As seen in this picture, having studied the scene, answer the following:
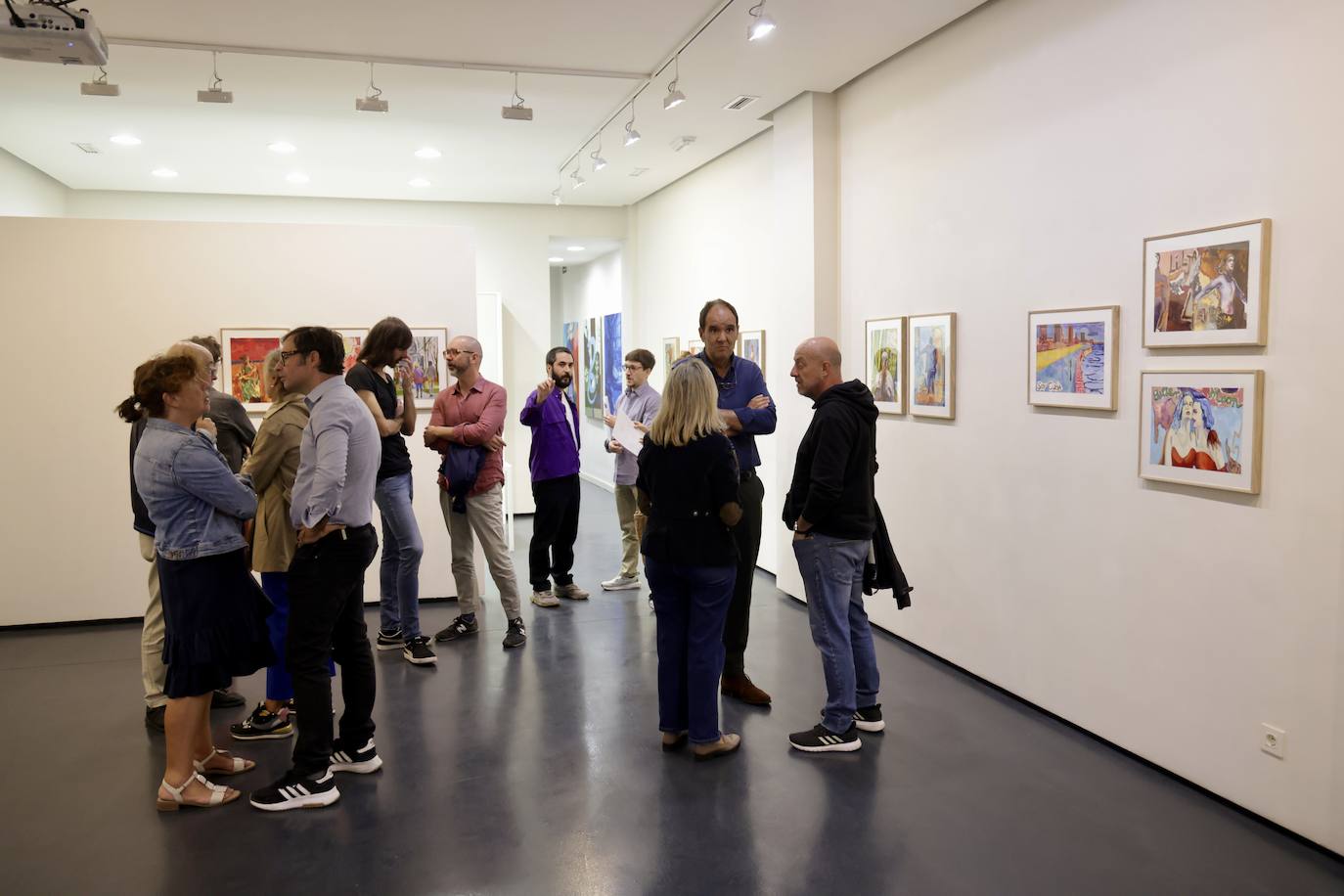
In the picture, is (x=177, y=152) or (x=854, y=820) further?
(x=177, y=152)

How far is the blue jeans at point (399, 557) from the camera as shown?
5.04 m

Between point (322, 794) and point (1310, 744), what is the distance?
3.55m

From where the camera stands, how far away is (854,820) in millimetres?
3385

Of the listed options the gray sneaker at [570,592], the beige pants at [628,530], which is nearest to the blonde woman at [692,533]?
the gray sneaker at [570,592]

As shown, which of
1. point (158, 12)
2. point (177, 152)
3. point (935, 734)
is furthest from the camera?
point (177, 152)

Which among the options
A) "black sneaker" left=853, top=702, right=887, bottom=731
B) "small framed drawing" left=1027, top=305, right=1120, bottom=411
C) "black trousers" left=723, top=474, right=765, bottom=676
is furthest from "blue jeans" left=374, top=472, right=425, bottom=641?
"small framed drawing" left=1027, top=305, right=1120, bottom=411

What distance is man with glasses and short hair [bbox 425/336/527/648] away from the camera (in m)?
5.34

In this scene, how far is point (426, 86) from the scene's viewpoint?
19.9ft

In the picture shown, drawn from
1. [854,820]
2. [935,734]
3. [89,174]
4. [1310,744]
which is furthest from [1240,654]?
[89,174]

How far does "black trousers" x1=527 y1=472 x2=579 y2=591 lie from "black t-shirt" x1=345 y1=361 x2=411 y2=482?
4.09ft

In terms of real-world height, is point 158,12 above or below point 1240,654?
above

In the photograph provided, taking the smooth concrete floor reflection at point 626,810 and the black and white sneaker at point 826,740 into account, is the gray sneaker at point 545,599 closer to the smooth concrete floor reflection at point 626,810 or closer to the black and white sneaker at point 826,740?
the smooth concrete floor reflection at point 626,810

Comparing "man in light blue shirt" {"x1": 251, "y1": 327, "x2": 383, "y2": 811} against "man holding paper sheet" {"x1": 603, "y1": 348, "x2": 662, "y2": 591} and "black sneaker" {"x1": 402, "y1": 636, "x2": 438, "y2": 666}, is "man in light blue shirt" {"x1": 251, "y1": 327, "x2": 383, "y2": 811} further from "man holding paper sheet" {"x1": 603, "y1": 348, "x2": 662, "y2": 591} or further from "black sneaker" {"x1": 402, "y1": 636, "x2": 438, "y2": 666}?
"man holding paper sheet" {"x1": 603, "y1": 348, "x2": 662, "y2": 591}

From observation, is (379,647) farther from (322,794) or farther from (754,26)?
(754,26)
